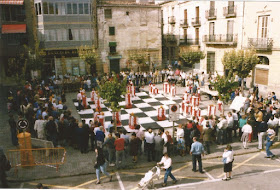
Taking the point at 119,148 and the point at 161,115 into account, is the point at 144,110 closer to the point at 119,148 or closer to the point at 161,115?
the point at 161,115

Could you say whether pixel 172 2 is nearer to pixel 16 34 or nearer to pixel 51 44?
pixel 51 44

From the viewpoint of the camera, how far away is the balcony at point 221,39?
28.3 m

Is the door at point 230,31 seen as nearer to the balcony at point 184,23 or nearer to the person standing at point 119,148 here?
the balcony at point 184,23

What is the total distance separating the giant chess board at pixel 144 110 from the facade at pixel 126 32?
1167 cm

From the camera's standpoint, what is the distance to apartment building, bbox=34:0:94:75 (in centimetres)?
2919

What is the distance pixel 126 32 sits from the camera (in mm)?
33469

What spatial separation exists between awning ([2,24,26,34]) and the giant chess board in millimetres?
13823

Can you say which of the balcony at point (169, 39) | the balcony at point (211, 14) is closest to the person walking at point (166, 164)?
the balcony at point (211, 14)

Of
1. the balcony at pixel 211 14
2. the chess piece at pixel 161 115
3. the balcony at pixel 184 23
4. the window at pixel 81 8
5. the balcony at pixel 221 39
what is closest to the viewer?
the chess piece at pixel 161 115

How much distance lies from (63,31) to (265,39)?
69.4 feet

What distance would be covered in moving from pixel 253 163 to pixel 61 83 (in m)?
17.9

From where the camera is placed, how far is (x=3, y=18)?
28984 millimetres

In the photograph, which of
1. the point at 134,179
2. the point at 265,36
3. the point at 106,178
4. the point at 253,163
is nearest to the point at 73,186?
the point at 106,178

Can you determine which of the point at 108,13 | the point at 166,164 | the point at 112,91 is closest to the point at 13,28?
the point at 108,13
